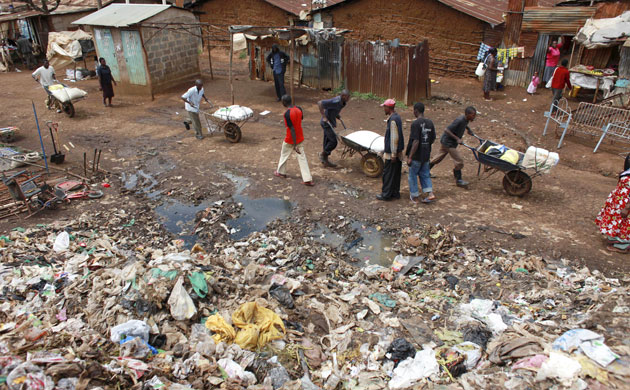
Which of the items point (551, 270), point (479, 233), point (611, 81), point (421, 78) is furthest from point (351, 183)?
point (611, 81)

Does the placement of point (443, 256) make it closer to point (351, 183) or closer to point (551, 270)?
point (551, 270)

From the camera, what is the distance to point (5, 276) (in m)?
5.38

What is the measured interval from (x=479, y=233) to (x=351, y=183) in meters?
2.79

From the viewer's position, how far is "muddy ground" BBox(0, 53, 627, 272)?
693cm

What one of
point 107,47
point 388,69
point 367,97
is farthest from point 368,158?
point 107,47

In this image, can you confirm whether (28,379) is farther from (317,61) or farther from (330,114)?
(317,61)

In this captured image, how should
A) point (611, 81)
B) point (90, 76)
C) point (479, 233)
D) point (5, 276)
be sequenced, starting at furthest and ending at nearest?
1. point (90, 76)
2. point (611, 81)
3. point (479, 233)
4. point (5, 276)

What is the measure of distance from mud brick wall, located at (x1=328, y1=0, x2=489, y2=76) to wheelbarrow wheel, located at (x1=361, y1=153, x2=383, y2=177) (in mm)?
10239

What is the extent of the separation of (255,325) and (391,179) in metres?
4.11

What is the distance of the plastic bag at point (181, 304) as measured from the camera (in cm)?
457

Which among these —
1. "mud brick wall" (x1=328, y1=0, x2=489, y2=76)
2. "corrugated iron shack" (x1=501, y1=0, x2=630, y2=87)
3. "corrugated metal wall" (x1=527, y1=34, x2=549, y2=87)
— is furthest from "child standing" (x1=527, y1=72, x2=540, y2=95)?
"mud brick wall" (x1=328, y1=0, x2=489, y2=76)

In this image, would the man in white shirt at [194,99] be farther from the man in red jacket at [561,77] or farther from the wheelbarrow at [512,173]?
the man in red jacket at [561,77]

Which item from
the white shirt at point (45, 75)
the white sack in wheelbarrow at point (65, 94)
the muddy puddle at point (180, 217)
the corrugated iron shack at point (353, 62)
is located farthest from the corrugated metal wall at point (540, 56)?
the white shirt at point (45, 75)

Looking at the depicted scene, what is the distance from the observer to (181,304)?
15.1ft
